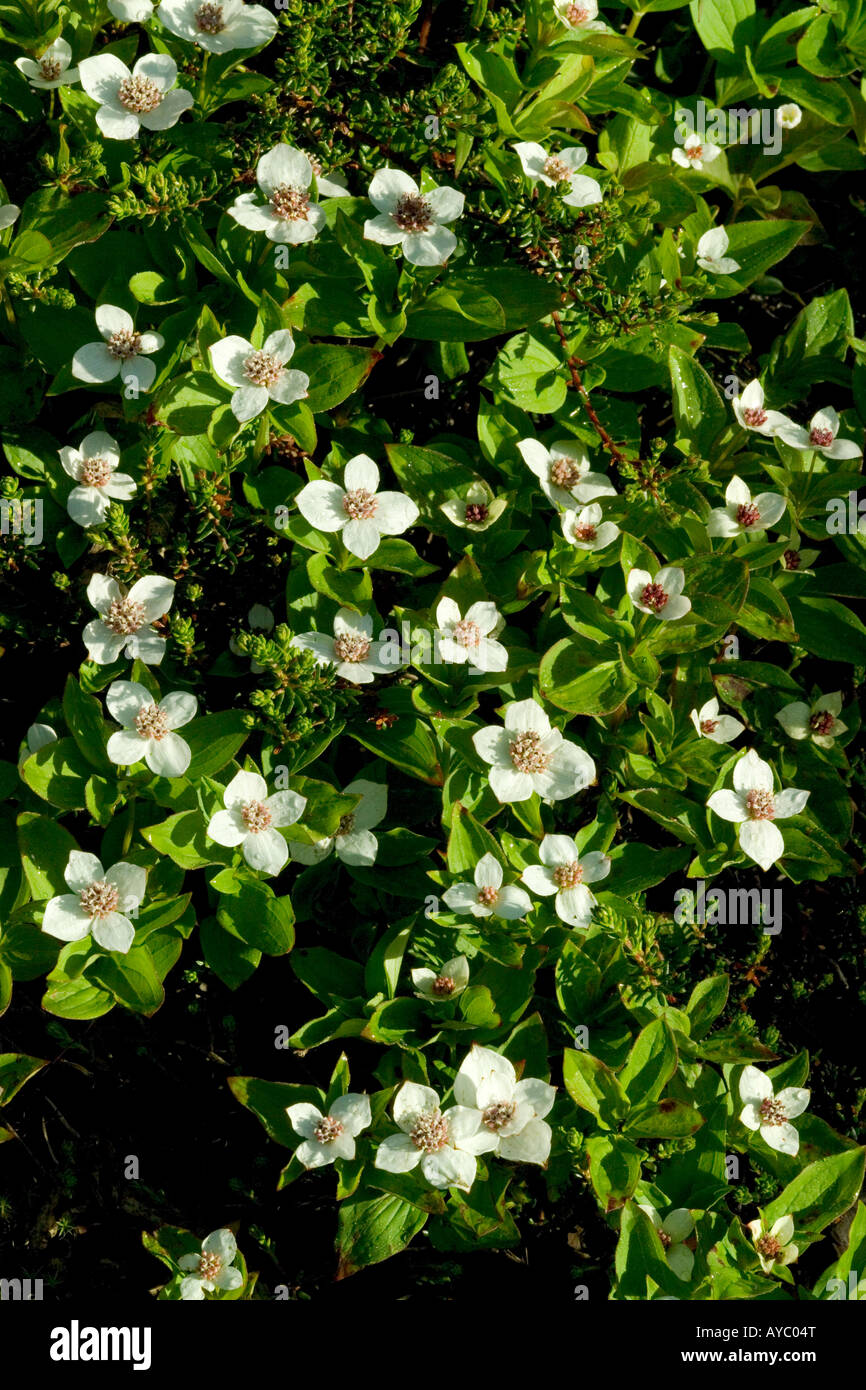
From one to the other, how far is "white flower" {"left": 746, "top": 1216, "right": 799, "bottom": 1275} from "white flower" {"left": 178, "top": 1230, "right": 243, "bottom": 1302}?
4.26ft

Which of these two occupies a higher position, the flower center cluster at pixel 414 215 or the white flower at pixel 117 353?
the flower center cluster at pixel 414 215

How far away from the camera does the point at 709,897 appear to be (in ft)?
10.4

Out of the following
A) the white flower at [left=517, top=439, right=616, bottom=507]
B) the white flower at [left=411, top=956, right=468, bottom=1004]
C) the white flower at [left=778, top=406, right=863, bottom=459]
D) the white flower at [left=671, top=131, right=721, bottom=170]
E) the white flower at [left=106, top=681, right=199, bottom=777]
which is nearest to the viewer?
the white flower at [left=106, top=681, right=199, bottom=777]

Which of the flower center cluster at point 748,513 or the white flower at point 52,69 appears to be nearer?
the white flower at point 52,69

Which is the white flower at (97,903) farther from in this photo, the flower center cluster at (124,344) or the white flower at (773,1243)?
the white flower at (773,1243)

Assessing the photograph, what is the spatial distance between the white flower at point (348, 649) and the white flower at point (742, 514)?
100 centimetres

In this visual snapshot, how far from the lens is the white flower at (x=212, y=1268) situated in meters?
2.80

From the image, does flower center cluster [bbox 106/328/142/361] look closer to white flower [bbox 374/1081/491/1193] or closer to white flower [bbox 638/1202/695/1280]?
white flower [bbox 374/1081/491/1193]

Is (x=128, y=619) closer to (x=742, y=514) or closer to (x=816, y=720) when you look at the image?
(x=742, y=514)

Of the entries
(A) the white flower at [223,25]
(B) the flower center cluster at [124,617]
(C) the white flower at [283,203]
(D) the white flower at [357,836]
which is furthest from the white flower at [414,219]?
(D) the white flower at [357,836]

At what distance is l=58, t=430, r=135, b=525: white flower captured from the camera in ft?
9.07

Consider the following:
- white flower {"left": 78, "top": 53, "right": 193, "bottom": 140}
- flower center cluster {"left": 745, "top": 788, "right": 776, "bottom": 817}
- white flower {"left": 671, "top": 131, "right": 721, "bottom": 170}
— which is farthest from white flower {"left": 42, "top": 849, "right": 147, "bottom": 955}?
white flower {"left": 671, "top": 131, "right": 721, "bottom": 170}

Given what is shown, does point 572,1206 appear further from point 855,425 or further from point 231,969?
point 855,425

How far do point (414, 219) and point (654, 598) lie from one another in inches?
43.0
